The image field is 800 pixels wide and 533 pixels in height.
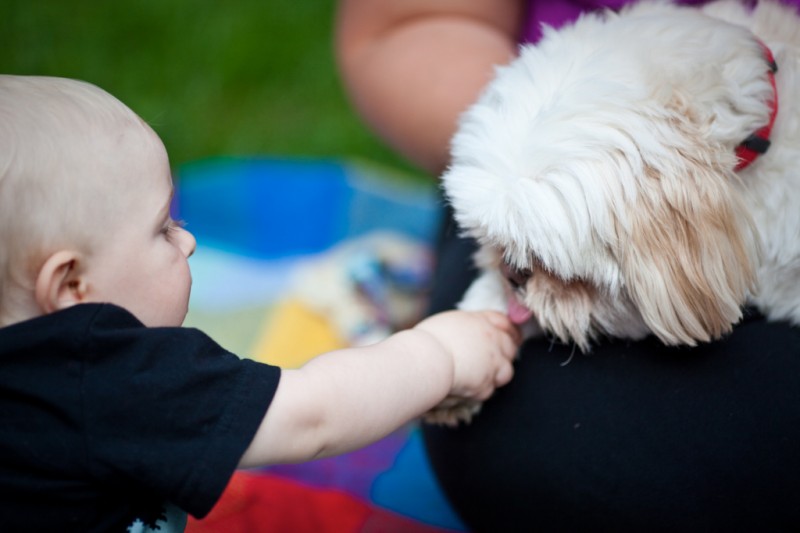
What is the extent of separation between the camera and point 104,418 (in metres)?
0.99

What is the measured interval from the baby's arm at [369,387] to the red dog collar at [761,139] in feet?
1.43

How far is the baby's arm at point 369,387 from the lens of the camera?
106 centimetres

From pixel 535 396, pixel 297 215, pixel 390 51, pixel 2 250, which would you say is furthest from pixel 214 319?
pixel 2 250

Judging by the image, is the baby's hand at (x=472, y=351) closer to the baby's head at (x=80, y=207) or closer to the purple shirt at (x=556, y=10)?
the baby's head at (x=80, y=207)

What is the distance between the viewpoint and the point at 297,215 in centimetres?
284

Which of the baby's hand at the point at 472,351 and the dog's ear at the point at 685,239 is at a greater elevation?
the dog's ear at the point at 685,239

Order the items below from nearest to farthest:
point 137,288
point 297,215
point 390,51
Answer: point 137,288
point 390,51
point 297,215

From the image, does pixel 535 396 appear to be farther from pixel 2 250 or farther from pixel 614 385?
pixel 2 250

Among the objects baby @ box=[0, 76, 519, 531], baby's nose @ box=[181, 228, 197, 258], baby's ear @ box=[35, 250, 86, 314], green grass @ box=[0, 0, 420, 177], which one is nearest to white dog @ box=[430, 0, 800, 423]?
baby @ box=[0, 76, 519, 531]

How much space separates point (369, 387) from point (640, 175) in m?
0.45

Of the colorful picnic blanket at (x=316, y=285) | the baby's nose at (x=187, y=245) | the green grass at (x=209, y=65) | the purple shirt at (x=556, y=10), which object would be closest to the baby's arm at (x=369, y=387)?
the baby's nose at (x=187, y=245)

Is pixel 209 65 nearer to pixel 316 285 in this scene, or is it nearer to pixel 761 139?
pixel 316 285

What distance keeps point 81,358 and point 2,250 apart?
159 mm

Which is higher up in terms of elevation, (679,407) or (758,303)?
(758,303)
